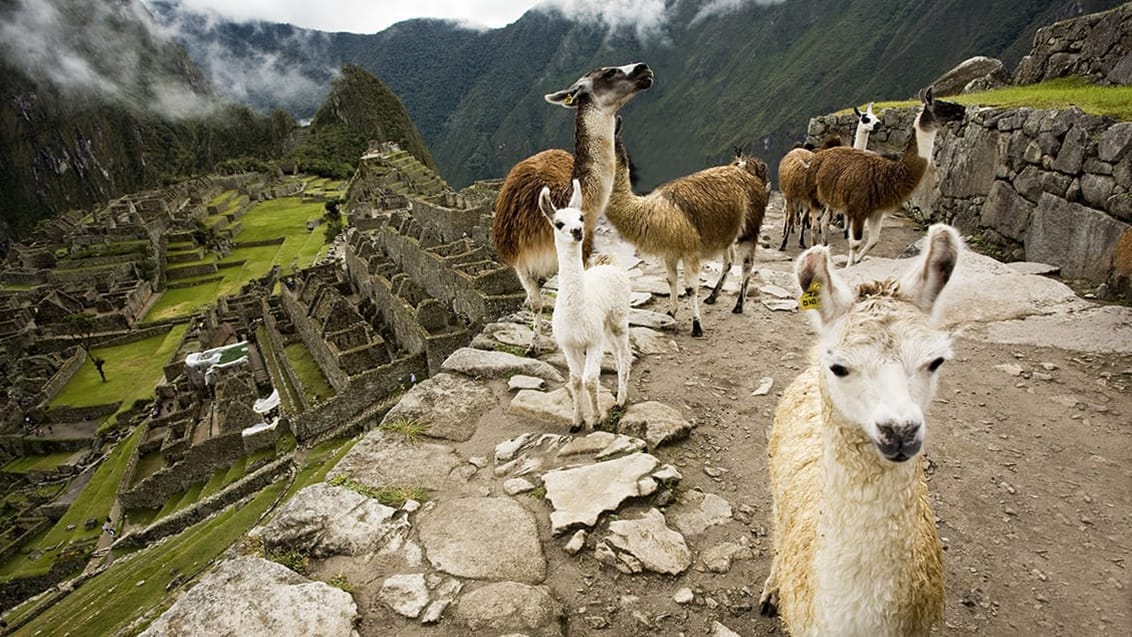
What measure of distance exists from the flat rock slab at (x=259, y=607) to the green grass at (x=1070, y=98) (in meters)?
8.72

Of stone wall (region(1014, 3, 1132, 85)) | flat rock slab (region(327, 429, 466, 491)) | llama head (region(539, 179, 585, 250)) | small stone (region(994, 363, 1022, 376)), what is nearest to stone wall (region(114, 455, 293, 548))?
flat rock slab (region(327, 429, 466, 491))

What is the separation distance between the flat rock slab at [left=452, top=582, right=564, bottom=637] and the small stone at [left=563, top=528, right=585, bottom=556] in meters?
0.28

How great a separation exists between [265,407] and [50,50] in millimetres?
222069

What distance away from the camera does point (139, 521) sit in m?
19.5

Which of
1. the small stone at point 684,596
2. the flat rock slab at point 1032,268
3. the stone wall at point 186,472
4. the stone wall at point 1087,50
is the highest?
the stone wall at point 1087,50

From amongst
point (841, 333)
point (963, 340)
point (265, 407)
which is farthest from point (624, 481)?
point (265, 407)

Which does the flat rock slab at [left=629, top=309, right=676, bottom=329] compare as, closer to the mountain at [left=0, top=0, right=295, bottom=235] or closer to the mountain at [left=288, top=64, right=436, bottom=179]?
the mountain at [left=288, top=64, right=436, bottom=179]

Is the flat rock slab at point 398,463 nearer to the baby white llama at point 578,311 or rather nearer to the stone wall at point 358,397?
the baby white llama at point 578,311

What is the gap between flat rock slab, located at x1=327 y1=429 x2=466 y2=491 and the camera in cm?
380

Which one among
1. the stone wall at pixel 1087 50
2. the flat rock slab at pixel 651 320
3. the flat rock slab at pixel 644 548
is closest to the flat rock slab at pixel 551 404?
the flat rock slab at pixel 644 548

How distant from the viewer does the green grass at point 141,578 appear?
10.8 metres

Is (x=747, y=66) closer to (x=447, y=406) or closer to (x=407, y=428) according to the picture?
(x=447, y=406)

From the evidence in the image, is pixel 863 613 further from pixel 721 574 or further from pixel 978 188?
pixel 978 188

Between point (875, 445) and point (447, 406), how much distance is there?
3718 mm
